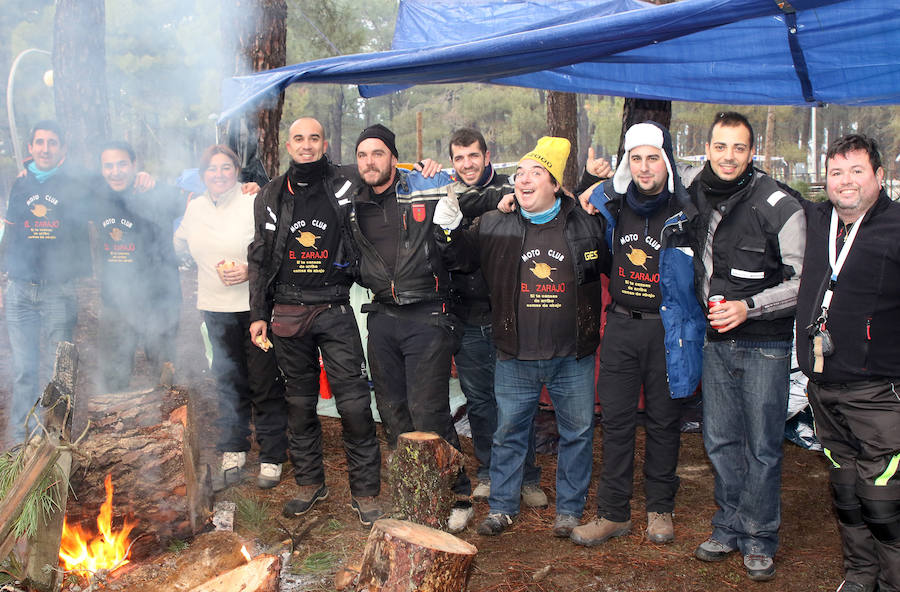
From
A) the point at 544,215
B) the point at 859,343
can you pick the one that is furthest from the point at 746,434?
the point at 544,215

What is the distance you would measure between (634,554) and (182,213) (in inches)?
160

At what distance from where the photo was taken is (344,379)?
4348 millimetres

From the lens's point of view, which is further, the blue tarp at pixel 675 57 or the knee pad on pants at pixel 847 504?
the blue tarp at pixel 675 57

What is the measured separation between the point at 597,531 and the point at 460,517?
2.65ft

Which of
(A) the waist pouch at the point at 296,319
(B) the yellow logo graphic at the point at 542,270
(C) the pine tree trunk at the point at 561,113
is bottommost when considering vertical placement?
(A) the waist pouch at the point at 296,319

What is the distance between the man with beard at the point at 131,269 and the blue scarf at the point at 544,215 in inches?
114

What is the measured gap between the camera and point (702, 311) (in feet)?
12.1

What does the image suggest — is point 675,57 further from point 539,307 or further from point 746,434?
point 746,434

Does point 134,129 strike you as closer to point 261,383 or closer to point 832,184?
point 261,383

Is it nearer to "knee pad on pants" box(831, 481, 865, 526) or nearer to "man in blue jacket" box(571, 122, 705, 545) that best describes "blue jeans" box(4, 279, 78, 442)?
"man in blue jacket" box(571, 122, 705, 545)

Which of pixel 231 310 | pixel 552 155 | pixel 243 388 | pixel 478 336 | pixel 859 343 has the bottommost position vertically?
pixel 243 388

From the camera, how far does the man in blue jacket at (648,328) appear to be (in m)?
3.63

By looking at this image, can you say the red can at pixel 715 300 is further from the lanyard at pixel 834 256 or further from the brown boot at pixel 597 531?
the brown boot at pixel 597 531

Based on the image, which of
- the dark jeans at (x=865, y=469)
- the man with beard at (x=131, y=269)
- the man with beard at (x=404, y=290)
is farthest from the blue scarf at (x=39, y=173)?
the dark jeans at (x=865, y=469)
